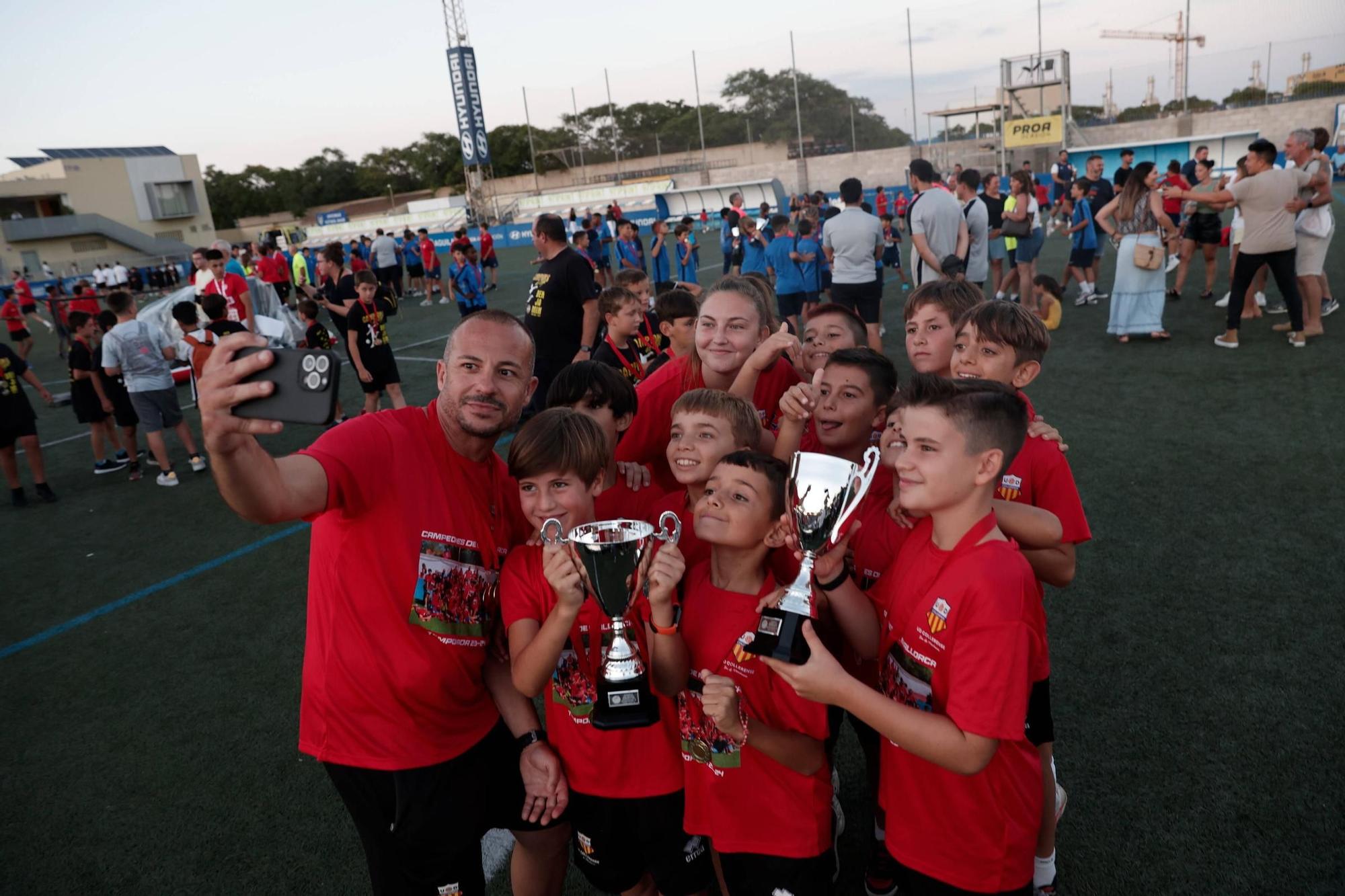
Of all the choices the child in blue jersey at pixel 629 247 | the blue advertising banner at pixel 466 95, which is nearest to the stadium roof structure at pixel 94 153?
the blue advertising banner at pixel 466 95

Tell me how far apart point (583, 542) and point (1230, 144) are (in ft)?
124

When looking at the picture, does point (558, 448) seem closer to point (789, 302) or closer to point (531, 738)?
point (531, 738)

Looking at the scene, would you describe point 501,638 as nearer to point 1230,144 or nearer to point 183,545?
point 183,545

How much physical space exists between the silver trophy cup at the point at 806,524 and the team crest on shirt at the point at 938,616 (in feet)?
0.94

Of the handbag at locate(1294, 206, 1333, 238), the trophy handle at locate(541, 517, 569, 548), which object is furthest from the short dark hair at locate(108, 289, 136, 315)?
the handbag at locate(1294, 206, 1333, 238)

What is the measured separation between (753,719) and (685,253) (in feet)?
48.1

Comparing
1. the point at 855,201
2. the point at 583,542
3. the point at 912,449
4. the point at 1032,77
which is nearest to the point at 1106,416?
the point at 855,201

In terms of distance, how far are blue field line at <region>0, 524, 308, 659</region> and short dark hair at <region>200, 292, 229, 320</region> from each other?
2.34 meters

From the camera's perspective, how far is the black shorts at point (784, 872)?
7.03 feet

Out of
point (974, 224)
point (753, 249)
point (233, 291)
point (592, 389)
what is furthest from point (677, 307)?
point (753, 249)

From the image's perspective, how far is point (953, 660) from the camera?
5.82 ft

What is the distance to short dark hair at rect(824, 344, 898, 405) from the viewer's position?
2.92m

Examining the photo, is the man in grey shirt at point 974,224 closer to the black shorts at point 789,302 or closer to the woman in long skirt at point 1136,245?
the woman in long skirt at point 1136,245

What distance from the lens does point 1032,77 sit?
3431cm
